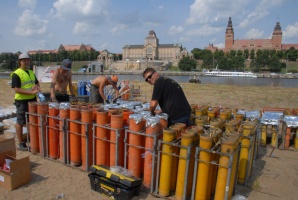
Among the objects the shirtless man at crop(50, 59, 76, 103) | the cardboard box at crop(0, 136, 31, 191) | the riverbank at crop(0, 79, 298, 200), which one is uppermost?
the shirtless man at crop(50, 59, 76, 103)

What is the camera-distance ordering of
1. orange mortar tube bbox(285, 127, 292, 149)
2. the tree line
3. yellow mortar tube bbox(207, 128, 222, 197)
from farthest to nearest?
the tree line → orange mortar tube bbox(285, 127, 292, 149) → yellow mortar tube bbox(207, 128, 222, 197)

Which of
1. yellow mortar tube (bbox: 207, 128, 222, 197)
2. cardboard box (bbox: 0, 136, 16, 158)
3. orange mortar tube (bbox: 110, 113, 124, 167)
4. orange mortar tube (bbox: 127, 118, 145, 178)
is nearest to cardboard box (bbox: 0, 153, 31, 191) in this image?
cardboard box (bbox: 0, 136, 16, 158)

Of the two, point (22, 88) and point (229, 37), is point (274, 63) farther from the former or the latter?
point (22, 88)

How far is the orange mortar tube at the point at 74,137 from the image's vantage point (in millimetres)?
4921

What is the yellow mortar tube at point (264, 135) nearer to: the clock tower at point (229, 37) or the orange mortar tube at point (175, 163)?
the orange mortar tube at point (175, 163)

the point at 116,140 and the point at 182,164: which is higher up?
the point at 116,140

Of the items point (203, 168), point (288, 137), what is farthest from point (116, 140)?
point (288, 137)

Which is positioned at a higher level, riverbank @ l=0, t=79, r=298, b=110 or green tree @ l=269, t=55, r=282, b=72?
green tree @ l=269, t=55, r=282, b=72

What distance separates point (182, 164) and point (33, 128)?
3.57 meters

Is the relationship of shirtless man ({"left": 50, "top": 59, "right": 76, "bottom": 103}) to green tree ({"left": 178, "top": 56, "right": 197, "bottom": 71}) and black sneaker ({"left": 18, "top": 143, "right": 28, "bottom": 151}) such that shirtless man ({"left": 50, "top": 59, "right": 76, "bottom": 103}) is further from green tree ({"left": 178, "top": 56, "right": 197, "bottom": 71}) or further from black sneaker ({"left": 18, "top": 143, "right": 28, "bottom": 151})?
green tree ({"left": 178, "top": 56, "right": 197, "bottom": 71})

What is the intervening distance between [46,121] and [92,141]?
49.0 inches

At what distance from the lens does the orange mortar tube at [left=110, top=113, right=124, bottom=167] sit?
4414mm

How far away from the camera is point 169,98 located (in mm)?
4562

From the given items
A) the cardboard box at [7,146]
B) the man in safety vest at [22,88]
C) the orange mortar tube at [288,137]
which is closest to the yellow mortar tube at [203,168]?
the cardboard box at [7,146]
